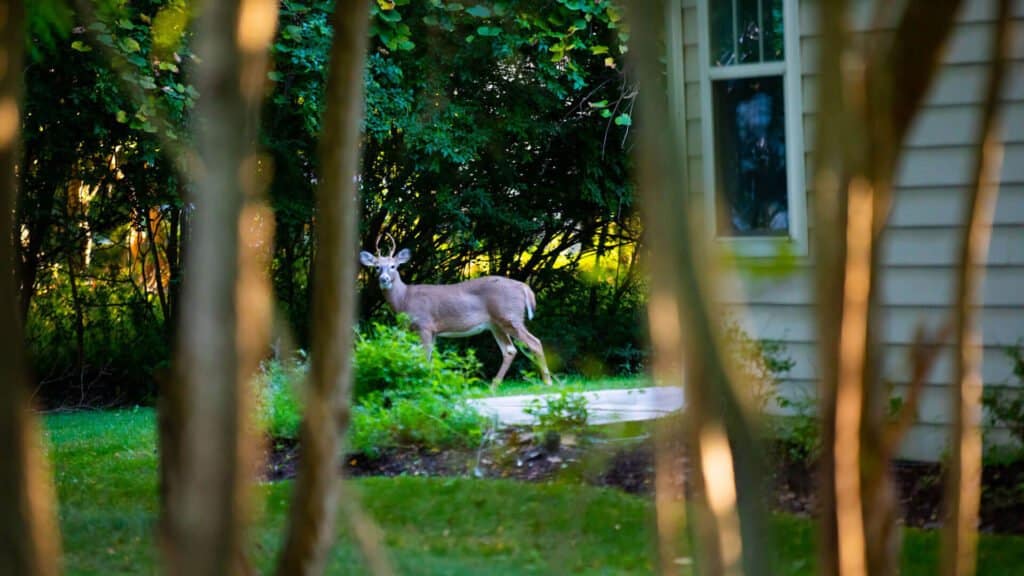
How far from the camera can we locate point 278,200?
15.1 meters

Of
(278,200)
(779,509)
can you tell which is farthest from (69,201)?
(779,509)

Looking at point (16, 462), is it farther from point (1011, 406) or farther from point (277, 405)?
point (277, 405)

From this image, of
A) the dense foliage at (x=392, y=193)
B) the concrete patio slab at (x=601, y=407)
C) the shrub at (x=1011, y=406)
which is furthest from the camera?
the dense foliage at (x=392, y=193)

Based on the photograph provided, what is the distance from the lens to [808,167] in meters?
7.17

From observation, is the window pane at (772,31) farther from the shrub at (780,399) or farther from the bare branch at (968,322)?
the bare branch at (968,322)

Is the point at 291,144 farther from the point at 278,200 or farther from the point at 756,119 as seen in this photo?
the point at 756,119

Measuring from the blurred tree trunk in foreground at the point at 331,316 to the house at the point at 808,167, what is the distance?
464 cm

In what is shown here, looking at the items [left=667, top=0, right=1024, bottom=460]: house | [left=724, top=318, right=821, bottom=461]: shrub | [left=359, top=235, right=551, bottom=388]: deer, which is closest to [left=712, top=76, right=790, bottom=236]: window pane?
[left=667, top=0, right=1024, bottom=460]: house

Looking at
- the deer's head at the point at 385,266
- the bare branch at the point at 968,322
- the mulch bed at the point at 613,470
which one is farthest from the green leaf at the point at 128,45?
the bare branch at the point at 968,322

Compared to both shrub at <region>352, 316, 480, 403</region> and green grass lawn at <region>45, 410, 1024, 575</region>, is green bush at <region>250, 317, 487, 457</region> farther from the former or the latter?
green grass lawn at <region>45, 410, 1024, 575</region>

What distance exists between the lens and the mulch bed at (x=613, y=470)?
5840mm

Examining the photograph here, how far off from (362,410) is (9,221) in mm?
7147

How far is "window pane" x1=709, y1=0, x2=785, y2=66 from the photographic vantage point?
7312 millimetres

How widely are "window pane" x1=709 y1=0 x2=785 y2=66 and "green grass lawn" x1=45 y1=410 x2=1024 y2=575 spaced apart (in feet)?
8.10
